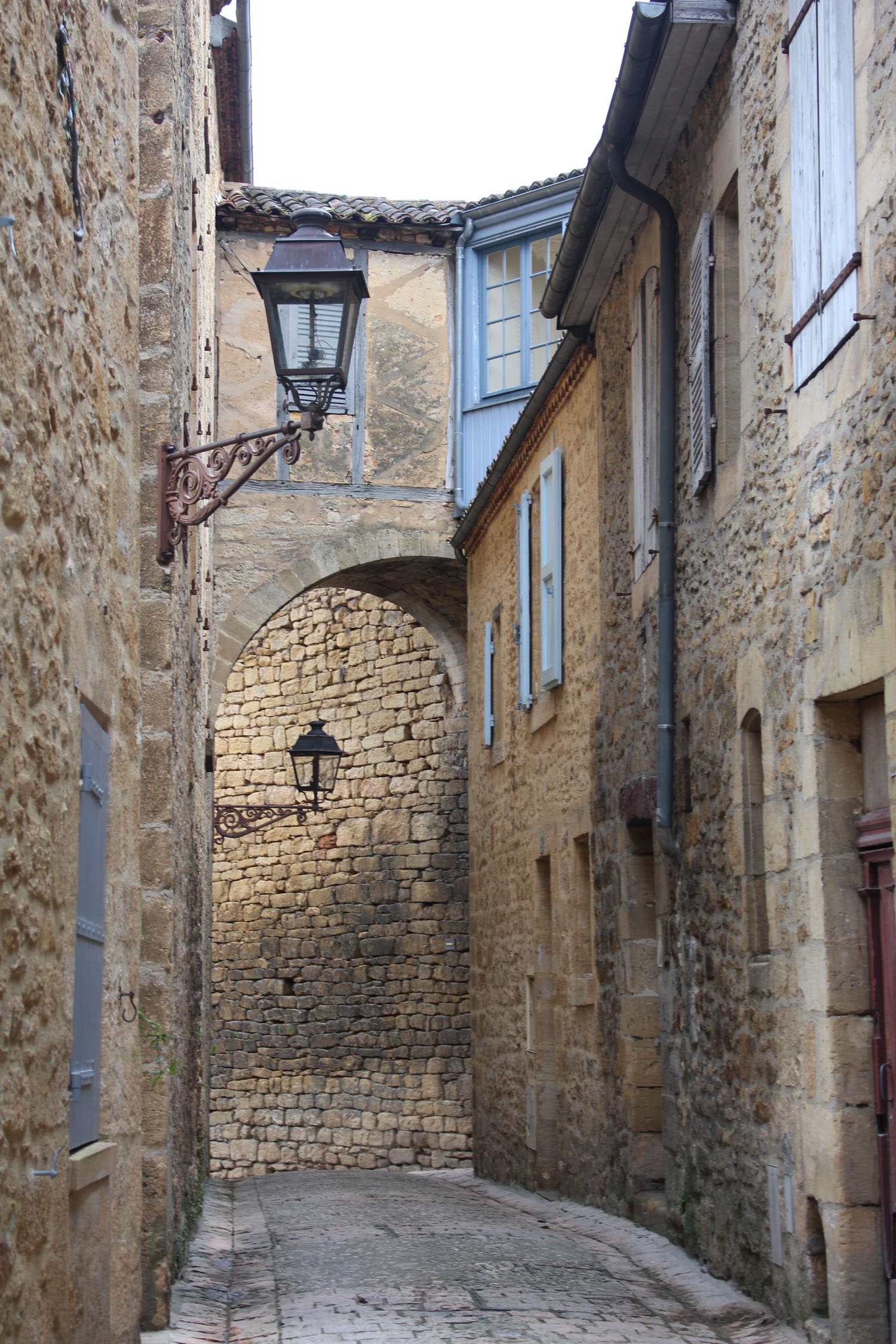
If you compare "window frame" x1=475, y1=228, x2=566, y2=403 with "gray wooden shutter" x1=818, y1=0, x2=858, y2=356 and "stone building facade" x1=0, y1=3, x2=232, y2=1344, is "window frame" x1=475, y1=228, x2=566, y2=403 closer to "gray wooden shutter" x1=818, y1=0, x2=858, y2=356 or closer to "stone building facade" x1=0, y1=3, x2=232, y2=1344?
"stone building facade" x1=0, y1=3, x2=232, y2=1344

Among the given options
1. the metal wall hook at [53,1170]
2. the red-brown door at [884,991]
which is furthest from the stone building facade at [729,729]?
the metal wall hook at [53,1170]

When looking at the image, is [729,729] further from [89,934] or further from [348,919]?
[348,919]

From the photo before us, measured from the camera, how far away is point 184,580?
7.66 metres

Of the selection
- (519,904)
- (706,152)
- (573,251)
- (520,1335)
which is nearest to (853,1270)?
(520,1335)

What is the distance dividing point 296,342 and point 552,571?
4.81 metres

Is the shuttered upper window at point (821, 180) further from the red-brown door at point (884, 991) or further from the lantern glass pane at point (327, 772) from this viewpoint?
the lantern glass pane at point (327, 772)

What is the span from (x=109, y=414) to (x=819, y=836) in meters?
2.65

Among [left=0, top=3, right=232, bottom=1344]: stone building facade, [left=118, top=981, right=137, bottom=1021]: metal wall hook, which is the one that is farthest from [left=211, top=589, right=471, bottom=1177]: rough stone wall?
[left=118, top=981, right=137, bottom=1021]: metal wall hook

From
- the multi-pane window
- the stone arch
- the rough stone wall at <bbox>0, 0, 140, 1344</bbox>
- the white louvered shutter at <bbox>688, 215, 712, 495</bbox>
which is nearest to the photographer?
the rough stone wall at <bbox>0, 0, 140, 1344</bbox>

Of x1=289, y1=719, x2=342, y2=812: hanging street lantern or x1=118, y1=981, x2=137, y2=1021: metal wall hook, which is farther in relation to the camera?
x1=289, y1=719, x2=342, y2=812: hanging street lantern

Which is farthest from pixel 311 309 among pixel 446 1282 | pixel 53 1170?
pixel 446 1282

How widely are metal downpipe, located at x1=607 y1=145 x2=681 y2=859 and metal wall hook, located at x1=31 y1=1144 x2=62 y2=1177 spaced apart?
4428 mm

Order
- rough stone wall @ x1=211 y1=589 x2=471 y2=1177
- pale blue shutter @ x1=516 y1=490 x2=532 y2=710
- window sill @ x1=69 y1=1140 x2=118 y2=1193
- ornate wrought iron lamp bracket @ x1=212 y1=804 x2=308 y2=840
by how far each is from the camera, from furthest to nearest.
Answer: ornate wrought iron lamp bracket @ x1=212 y1=804 x2=308 y2=840 → rough stone wall @ x1=211 y1=589 x2=471 y2=1177 → pale blue shutter @ x1=516 y1=490 x2=532 y2=710 → window sill @ x1=69 y1=1140 x2=118 y2=1193

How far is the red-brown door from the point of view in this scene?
5.10 meters
